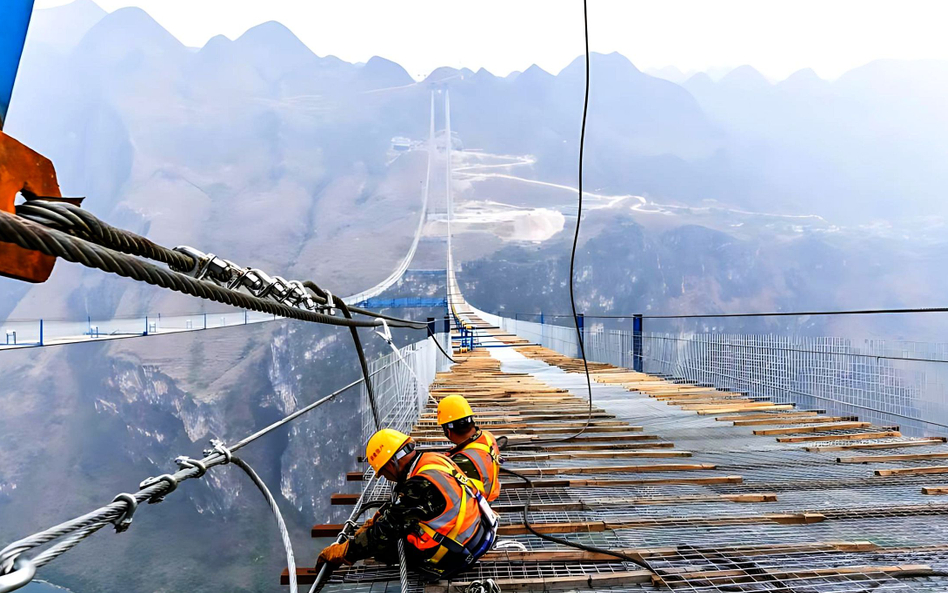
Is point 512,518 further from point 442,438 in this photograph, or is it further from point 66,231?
point 66,231

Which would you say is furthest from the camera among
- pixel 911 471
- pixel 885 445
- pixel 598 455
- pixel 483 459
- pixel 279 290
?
pixel 885 445

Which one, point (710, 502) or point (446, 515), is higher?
point (446, 515)

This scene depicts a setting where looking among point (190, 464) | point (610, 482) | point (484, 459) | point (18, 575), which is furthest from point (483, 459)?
point (18, 575)

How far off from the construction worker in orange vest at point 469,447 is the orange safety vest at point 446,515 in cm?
54

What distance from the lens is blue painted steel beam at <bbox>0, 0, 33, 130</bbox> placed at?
1651 mm

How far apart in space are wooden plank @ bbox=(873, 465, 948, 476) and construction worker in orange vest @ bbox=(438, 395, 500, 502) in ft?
10.7

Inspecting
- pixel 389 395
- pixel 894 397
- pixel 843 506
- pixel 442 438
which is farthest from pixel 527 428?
pixel 894 397

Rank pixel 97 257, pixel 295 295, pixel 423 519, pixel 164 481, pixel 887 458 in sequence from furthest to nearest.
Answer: pixel 887 458
pixel 423 519
pixel 295 295
pixel 164 481
pixel 97 257

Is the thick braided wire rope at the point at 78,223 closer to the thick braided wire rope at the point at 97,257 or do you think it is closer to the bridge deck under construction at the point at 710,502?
the thick braided wire rope at the point at 97,257

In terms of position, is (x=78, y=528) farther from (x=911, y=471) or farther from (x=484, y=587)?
(x=911, y=471)

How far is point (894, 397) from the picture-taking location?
6.47 meters

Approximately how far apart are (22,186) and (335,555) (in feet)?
7.26

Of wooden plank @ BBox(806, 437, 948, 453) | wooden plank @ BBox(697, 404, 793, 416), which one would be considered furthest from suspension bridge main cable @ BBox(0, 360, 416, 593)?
wooden plank @ BBox(697, 404, 793, 416)

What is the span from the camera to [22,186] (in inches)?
46.4
